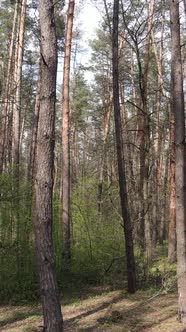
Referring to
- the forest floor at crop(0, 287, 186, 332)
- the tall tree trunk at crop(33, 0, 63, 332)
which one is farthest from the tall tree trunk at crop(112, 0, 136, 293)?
the tall tree trunk at crop(33, 0, 63, 332)

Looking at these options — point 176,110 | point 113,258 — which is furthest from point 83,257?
point 176,110

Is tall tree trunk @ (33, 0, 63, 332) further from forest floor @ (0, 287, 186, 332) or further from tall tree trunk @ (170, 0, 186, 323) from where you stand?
tall tree trunk @ (170, 0, 186, 323)

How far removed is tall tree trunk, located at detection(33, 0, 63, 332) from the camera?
5641mm

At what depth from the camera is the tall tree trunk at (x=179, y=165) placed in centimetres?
689

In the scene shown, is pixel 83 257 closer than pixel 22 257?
No

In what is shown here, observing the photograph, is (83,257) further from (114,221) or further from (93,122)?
(93,122)

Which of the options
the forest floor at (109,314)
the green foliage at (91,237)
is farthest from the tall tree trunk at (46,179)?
the green foliage at (91,237)

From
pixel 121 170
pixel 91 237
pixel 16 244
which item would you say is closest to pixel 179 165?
pixel 121 170

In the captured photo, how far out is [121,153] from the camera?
9273mm

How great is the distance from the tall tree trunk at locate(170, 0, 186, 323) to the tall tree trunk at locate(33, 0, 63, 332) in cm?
225

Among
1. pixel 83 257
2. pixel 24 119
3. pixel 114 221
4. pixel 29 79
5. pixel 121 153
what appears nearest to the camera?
pixel 121 153

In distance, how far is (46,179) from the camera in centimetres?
568

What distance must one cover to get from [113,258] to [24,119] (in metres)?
21.6

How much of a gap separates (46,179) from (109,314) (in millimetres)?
3699
